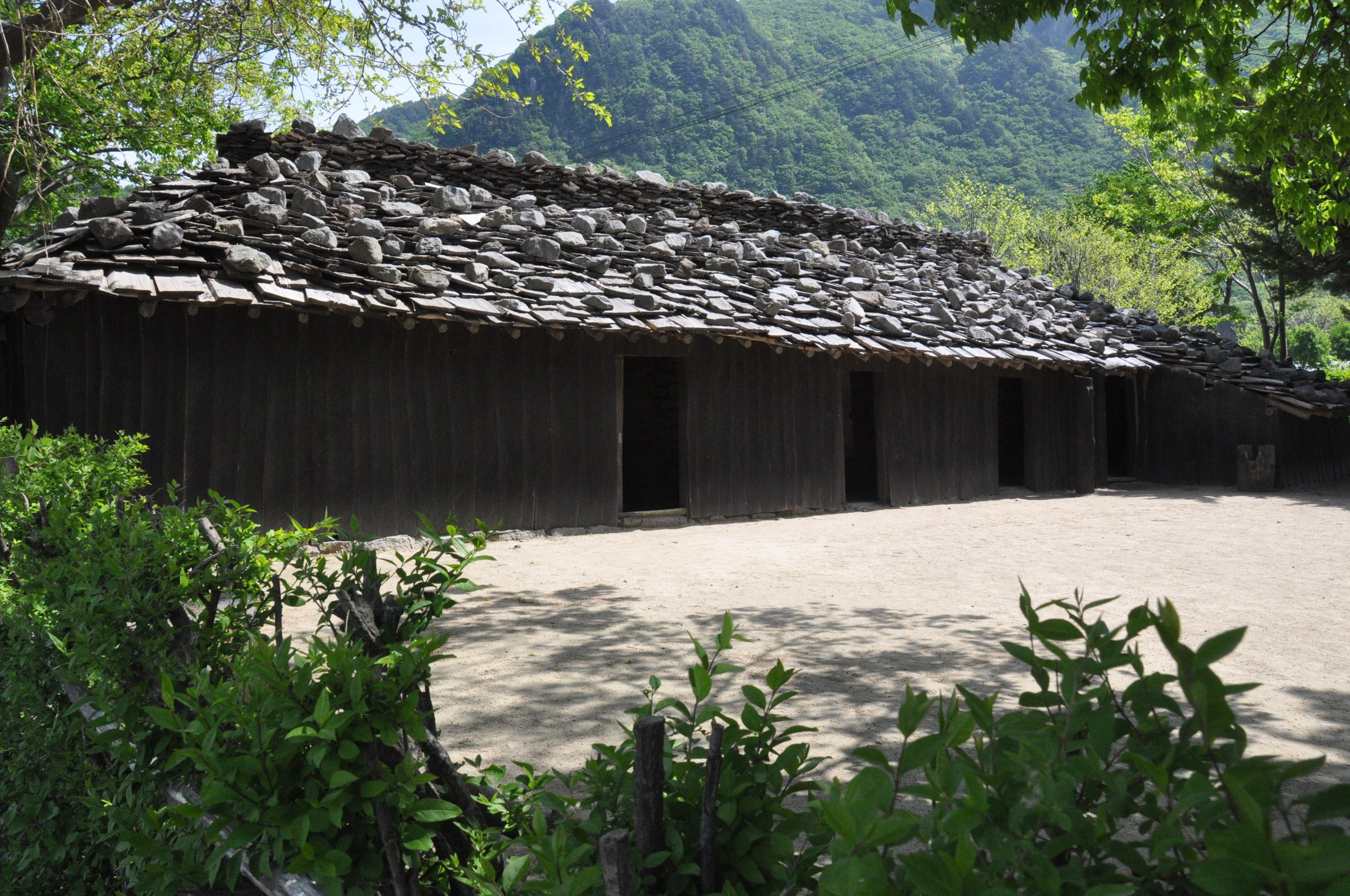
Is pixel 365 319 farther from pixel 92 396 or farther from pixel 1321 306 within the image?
pixel 1321 306

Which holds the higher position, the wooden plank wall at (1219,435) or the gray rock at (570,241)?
the gray rock at (570,241)

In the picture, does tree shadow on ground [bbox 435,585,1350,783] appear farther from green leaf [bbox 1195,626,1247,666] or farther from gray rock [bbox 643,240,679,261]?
gray rock [bbox 643,240,679,261]

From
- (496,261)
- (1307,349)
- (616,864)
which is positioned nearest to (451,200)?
(496,261)

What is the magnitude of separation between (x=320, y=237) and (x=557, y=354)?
8.39 feet

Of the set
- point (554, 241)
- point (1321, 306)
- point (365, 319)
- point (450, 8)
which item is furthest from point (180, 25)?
point (1321, 306)

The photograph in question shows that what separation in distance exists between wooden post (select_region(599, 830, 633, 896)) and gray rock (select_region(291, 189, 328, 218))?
9203 millimetres

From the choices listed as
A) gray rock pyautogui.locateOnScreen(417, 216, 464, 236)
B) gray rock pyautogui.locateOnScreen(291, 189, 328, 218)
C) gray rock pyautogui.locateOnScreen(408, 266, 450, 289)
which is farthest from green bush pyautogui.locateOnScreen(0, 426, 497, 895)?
gray rock pyautogui.locateOnScreen(417, 216, 464, 236)

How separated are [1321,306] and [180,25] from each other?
242 ft

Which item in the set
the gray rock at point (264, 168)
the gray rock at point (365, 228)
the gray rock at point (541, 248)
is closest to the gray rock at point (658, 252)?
the gray rock at point (541, 248)

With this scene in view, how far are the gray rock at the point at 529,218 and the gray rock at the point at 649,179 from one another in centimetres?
263

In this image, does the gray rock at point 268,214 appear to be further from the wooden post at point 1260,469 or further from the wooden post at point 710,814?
the wooden post at point 1260,469

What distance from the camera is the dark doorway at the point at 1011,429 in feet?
54.6

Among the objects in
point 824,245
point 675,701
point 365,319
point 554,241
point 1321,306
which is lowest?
point 675,701

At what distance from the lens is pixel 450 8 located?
24.5 feet
